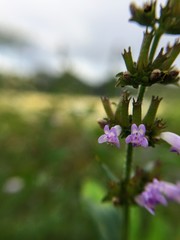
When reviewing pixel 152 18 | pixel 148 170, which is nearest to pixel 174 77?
pixel 152 18

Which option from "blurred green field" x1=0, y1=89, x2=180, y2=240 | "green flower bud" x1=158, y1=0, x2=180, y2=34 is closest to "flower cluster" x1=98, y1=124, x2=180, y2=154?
"green flower bud" x1=158, y1=0, x2=180, y2=34

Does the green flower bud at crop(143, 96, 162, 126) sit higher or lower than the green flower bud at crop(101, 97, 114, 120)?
higher

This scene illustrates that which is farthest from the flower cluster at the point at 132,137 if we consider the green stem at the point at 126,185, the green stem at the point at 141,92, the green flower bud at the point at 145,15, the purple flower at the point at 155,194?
the green flower bud at the point at 145,15

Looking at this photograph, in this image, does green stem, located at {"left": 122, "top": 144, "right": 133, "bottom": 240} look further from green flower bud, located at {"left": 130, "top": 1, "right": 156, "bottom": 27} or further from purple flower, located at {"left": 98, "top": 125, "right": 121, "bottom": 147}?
green flower bud, located at {"left": 130, "top": 1, "right": 156, "bottom": 27}

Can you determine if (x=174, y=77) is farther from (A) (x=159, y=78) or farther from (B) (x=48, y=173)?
(B) (x=48, y=173)

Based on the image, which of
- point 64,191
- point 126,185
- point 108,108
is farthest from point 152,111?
point 64,191

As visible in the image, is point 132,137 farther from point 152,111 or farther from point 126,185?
point 126,185
